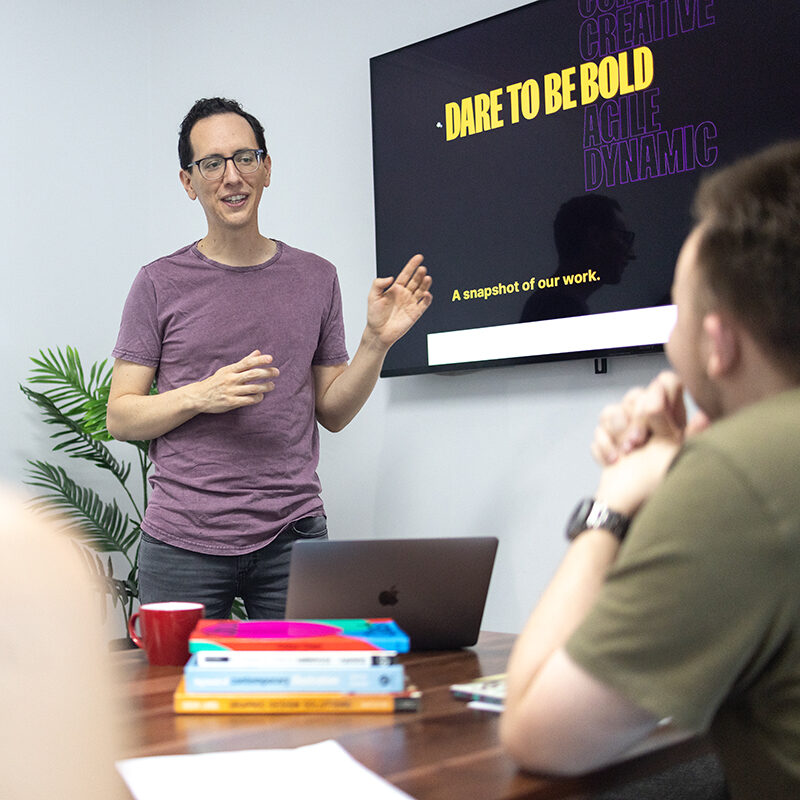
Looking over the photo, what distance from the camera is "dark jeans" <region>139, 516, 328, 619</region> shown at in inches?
94.8

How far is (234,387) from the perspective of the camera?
232 centimetres

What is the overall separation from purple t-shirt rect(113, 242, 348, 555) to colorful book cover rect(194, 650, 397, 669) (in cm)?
115

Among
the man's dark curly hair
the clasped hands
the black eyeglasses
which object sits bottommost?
the clasped hands

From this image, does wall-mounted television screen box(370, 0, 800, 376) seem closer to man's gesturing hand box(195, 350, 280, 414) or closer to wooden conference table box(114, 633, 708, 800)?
man's gesturing hand box(195, 350, 280, 414)

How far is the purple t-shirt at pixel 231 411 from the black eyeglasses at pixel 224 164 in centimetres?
21

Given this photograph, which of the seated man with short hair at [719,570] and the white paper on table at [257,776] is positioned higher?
Result: the seated man with short hair at [719,570]

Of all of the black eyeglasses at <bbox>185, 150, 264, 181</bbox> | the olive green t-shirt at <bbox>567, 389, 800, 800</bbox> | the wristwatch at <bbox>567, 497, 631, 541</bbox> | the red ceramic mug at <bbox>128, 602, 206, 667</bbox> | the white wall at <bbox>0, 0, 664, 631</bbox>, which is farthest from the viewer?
the white wall at <bbox>0, 0, 664, 631</bbox>

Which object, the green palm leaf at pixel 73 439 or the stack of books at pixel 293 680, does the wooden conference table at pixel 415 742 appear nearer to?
the stack of books at pixel 293 680

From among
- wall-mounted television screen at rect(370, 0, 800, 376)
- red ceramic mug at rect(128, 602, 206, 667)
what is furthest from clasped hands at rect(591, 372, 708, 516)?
wall-mounted television screen at rect(370, 0, 800, 376)

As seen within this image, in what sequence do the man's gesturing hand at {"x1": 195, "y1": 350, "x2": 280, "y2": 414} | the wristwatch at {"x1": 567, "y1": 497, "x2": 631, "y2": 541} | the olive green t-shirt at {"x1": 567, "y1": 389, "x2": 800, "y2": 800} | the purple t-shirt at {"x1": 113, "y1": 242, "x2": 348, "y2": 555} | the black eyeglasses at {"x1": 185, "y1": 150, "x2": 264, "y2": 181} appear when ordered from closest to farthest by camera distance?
the olive green t-shirt at {"x1": 567, "y1": 389, "x2": 800, "y2": 800} → the wristwatch at {"x1": 567, "y1": 497, "x2": 631, "y2": 541} → the man's gesturing hand at {"x1": 195, "y1": 350, "x2": 280, "y2": 414} → the purple t-shirt at {"x1": 113, "y1": 242, "x2": 348, "y2": 555} → the black eyeglasses at {"x1": 185, "y1": 150, "x2": 264, "y2": 181}

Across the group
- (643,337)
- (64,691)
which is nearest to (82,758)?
(64,691)

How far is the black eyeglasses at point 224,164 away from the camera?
2586mm

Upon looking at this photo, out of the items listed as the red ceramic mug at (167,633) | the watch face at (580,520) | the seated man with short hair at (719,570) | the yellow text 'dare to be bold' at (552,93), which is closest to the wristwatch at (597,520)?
the watch face at (580,520)

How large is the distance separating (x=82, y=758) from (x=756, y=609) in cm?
54
